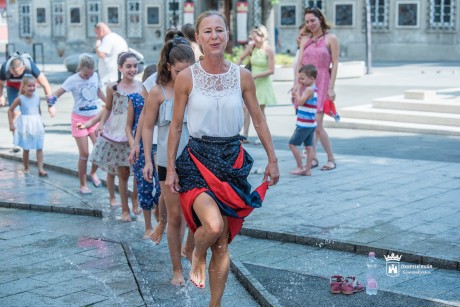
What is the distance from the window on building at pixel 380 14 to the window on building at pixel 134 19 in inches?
526

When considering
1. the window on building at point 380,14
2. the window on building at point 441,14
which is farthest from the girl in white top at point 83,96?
the window on building at point 380,14

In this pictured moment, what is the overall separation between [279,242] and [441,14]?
118ft

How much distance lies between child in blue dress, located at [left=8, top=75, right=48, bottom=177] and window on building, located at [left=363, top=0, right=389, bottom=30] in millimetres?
33101

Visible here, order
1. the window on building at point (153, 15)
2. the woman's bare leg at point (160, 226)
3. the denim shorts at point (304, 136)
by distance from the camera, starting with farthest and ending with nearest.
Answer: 1. the window on building at point (153, 15)
2. the denim shorts at point (304, 136)
3. the woman's bare leg at point (160, 226)

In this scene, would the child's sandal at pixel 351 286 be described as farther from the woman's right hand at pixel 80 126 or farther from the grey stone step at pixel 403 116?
the grey stone step at pixel 403 116

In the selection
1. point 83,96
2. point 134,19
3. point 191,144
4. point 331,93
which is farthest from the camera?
point 134,19

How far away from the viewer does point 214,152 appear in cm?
598

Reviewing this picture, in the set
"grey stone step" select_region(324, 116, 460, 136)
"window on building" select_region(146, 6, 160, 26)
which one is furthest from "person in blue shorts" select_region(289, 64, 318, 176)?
"window on building" select_region(146, 6, 160, 26)

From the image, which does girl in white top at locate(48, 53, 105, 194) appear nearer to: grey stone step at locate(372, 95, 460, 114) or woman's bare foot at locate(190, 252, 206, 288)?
woman's bare foot at locate(190, 252, 206, 288)

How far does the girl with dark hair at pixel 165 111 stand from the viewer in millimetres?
6949

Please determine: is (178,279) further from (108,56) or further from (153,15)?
(153,15)

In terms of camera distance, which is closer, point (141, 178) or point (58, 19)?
point (141, 178)

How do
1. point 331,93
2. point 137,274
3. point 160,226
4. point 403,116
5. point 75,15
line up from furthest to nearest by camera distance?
point 75,15 → point 403,116 → point 331,93 → point 160,226 → point 137,274

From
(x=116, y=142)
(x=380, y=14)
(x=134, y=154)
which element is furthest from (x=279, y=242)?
(x=380, y=14)
